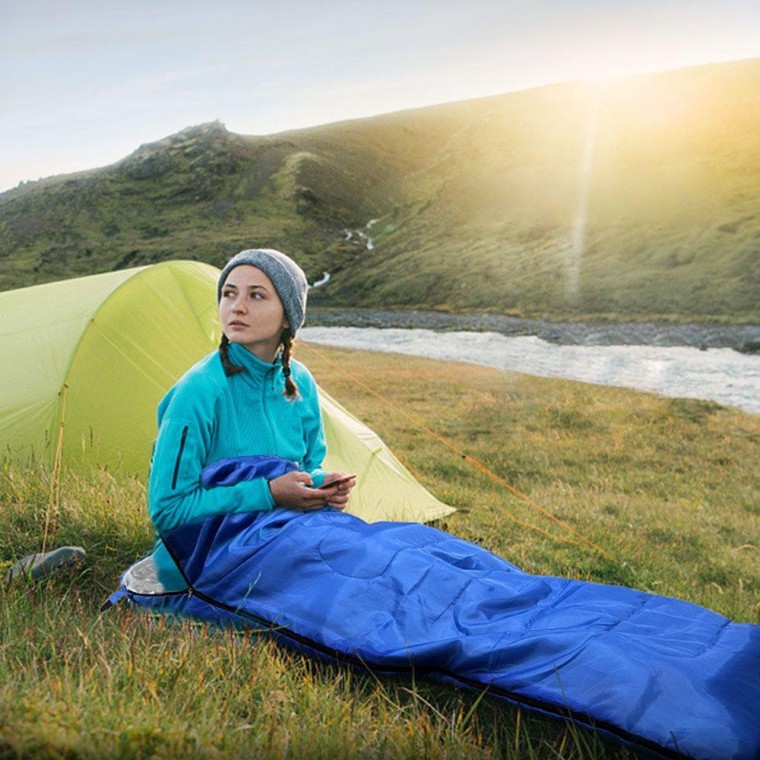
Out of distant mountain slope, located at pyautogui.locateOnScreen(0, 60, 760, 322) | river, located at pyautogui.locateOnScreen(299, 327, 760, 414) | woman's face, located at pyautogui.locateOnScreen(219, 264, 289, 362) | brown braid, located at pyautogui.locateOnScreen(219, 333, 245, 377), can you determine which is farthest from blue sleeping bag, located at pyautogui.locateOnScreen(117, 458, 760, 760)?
distant mountain slope, located at pyautogui.locateOnScreen(0, 60, 760, 322)

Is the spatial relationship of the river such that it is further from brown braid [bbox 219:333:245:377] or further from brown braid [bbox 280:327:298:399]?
brown braid [bbox 219:333:245:377]

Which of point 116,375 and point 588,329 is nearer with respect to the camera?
point 116,375

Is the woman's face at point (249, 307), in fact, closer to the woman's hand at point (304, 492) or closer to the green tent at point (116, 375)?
the woman's hand at point (304, 492)

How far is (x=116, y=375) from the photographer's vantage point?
6250 mm

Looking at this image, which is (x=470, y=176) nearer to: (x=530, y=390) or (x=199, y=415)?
(x=530, y=390)

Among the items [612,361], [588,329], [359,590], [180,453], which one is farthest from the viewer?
[588,329]

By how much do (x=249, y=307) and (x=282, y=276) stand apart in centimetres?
22

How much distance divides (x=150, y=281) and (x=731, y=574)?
5.57 metres

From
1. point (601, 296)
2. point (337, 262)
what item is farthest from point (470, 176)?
point (601, 296)

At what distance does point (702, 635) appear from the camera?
2740 mm

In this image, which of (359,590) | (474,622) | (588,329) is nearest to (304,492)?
Result: (359,590)

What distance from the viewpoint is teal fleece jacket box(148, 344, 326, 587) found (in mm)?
3422

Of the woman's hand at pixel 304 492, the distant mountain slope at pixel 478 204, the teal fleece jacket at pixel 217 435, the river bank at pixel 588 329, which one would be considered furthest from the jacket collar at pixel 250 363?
the distant mountain slope at pixel 478 204

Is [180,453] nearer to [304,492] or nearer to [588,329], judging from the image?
[304,492]
